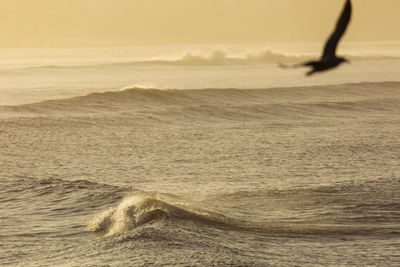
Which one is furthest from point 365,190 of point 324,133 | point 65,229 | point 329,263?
point 324,133

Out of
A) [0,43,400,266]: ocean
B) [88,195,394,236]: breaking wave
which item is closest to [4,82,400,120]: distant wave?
[0,43,400,266]: ocean

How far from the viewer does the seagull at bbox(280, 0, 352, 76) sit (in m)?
4.00

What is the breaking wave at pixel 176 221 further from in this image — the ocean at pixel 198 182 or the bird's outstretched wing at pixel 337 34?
the bird's outstretched wing at pixel 337 34

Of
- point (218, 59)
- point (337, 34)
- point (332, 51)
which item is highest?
point (337, 34)

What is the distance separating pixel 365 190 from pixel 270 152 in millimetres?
6713

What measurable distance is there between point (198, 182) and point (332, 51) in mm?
13978

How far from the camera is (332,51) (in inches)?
166

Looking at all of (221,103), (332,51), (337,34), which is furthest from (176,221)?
(221,103)

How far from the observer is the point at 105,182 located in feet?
59.7

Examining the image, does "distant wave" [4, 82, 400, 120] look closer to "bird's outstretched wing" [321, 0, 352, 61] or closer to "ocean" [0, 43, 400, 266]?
"ocean" [0, 43, 400, 266]

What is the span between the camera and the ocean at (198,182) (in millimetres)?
11836

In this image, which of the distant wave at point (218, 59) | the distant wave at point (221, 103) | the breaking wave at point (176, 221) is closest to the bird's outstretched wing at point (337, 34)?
the breaking wave at point (176, 221)

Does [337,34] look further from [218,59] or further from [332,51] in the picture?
[218,59]

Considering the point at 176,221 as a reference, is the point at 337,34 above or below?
above
